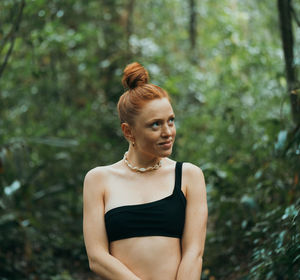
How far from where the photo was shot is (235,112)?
19.5 feet

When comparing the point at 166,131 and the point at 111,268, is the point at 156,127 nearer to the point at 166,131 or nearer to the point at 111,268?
the point at 166,131

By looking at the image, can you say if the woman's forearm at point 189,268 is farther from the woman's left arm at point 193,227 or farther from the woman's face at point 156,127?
the woman's face at point 156,127

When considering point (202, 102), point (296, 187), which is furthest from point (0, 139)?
point (296, 187)

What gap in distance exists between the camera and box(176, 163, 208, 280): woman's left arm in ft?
8.43

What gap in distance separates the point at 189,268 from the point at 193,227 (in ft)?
0.74

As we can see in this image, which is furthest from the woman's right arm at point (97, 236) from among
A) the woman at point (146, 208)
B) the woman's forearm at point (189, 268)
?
the woman's forearm at point (189, 268)

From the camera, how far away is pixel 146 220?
103 inches

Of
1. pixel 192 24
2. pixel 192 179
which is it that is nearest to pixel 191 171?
pixel 192 179

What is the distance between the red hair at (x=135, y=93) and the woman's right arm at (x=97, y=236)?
39 cm

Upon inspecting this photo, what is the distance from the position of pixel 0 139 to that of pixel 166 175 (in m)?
4.52

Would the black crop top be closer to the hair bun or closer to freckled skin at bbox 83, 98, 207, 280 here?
freckled skin at bbox 83, 98, 207, 280

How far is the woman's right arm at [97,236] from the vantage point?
2543mm

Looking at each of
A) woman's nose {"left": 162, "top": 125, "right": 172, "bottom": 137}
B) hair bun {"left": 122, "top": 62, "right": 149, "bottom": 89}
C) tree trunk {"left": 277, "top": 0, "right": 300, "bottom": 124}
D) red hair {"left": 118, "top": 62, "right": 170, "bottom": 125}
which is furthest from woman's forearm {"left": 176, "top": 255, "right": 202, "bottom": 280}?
tree trunk {"left": 277, "top": 0, "right": 300, "bottom": 124}

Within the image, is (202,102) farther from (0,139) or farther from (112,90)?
(0,139)
